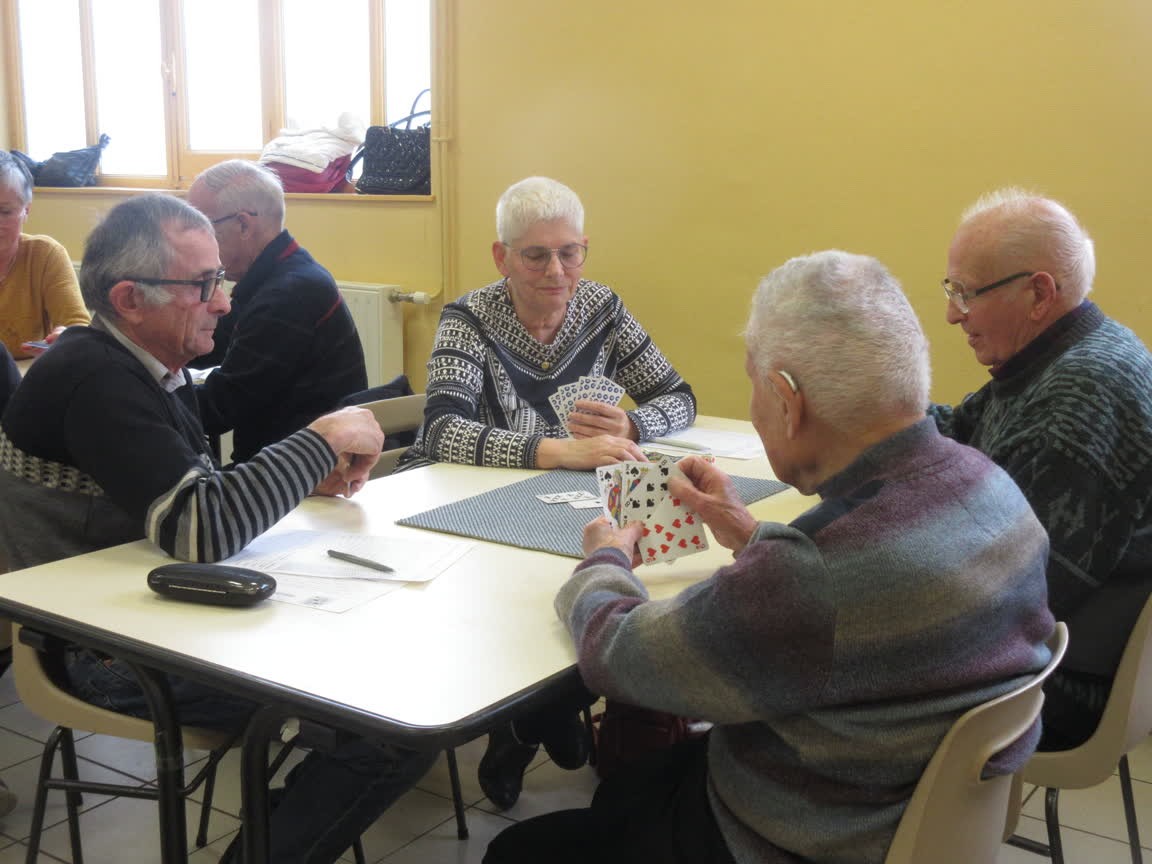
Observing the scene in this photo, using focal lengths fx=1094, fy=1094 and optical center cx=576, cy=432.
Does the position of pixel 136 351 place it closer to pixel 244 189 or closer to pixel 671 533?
pixel 671 533

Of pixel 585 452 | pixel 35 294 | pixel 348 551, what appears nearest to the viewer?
pixel 348 551

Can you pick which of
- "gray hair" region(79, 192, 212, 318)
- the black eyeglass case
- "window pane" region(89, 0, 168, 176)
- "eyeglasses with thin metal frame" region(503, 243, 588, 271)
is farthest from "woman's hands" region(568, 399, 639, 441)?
"window pane" region(89, 0, 168, 176)

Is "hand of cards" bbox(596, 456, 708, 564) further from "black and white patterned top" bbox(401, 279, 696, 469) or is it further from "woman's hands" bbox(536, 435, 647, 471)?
"black and white patterned top" bbox(401, 279, 696, 469)

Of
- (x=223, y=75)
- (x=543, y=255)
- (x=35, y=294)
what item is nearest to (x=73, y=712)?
(x=543, y=255)

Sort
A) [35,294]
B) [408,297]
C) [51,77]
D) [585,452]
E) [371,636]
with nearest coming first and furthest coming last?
[371,636]
[585,452]
[35,294]
[408,297]
[51,77]

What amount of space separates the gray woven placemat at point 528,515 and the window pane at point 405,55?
3.05 m

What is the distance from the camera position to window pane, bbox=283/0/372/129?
5074 mm

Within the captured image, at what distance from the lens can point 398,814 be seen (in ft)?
8.31

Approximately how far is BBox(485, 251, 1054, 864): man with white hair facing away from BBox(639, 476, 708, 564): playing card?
0.81 ft

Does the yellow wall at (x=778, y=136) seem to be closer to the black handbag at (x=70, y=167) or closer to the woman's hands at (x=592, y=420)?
the woman's hands at (x=592, y=420)

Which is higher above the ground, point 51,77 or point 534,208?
point 51,77

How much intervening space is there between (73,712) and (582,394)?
1.25 meters

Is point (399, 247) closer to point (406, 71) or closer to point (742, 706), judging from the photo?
point (406, 71)

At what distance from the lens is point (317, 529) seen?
6.29 feet
